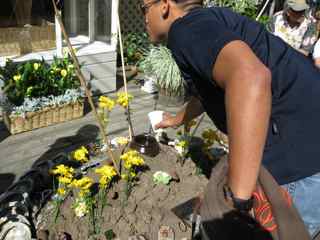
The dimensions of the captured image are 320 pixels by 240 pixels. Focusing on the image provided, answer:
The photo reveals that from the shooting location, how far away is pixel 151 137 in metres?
3.17

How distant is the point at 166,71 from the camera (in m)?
5.01

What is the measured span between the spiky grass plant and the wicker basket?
3.79ft

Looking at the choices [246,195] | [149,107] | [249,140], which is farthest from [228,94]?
[149,107]

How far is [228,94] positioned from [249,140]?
150 millimetres

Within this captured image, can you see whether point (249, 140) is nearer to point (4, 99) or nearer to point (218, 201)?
point (218, 201)

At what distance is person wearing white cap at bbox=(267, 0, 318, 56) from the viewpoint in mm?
4344

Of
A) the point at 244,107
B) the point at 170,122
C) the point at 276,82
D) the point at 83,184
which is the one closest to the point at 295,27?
the point at 170,122

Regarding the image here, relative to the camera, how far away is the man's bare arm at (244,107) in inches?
41.7

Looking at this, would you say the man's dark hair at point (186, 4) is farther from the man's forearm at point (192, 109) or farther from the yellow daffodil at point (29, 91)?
the yellow daffodil at point (29, 91)

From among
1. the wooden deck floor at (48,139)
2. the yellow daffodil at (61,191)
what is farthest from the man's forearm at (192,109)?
the wooden deck floor at (48,139)

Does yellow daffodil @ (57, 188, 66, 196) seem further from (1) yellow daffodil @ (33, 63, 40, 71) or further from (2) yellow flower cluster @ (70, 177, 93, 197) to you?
(1) yellow daffodil @ (33, 63, 40, 71)

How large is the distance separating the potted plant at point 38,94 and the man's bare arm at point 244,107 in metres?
3.47

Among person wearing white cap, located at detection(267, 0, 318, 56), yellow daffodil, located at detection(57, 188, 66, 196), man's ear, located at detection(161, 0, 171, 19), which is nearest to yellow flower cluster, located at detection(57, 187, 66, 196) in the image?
yellow daffodil, located at detection(57, 188, 66, 196)

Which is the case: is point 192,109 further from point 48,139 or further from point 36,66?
point 36,66
